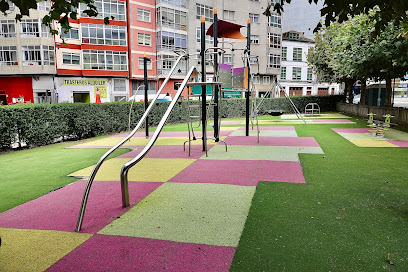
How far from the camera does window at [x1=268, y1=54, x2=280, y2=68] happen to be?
1975 inches

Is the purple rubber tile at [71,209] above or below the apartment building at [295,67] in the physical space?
below

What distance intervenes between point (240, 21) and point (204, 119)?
43205mm

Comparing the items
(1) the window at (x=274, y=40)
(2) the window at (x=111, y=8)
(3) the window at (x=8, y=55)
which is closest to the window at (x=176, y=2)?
(2) the window at (x=111, y=8)

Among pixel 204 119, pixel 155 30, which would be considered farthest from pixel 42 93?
pixel 204 119

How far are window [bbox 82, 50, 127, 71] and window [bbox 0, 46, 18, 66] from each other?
23.2 feet

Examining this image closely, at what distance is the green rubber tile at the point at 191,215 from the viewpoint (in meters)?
3.26

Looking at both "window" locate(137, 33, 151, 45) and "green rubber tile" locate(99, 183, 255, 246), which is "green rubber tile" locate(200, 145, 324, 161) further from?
"window" locate(137, 33, 151, 45)

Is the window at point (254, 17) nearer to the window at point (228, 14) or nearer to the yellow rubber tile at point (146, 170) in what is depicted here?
the window at point (228, 14)

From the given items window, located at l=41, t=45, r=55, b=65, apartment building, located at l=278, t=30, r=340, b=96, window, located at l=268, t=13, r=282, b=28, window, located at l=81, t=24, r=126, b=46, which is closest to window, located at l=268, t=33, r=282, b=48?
window, located at l=268, t=13, r=282, b=28

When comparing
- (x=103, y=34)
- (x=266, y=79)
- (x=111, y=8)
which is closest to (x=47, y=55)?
(x=103, y=34)

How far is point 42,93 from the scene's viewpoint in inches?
1368

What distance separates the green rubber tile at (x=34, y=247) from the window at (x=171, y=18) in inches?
1553

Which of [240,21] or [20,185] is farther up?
[240,21]

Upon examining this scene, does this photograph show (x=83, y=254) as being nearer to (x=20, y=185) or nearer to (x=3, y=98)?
(x=20, y=185)
